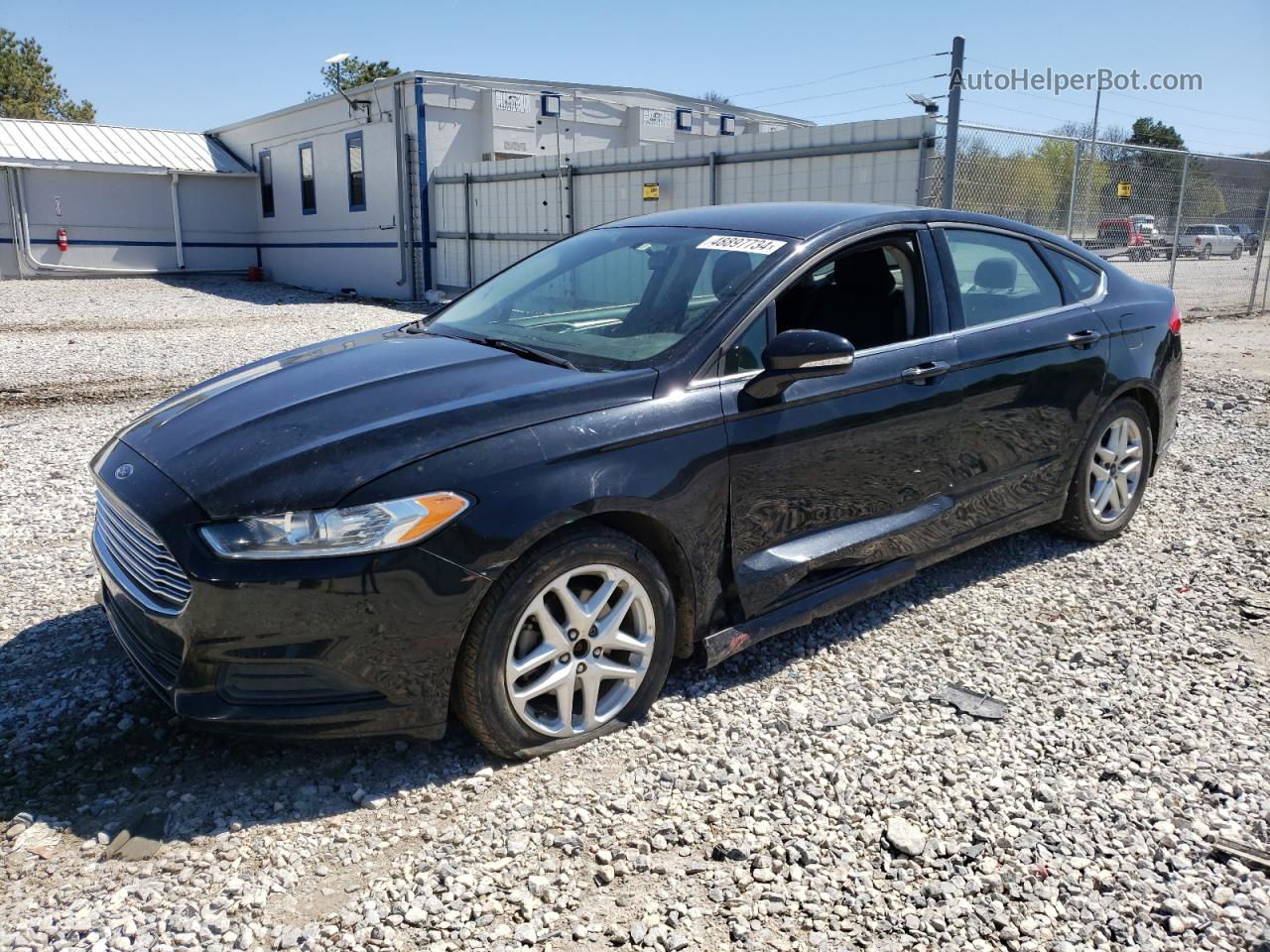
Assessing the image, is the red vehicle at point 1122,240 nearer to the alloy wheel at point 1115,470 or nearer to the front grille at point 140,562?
the alloy wheel at point 1115,470

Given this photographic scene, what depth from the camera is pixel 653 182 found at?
15195 millimetres

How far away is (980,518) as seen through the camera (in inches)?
172

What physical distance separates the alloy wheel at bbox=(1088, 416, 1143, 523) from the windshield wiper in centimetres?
294

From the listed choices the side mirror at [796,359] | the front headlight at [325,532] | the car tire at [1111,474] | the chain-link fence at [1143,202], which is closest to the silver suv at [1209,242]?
the chain-link fence at [1143,202]

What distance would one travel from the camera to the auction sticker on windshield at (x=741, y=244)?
3771mm

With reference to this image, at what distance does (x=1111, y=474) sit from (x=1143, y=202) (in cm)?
1095

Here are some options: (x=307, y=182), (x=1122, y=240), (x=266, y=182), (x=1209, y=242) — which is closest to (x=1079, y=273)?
(x=1122, y=240)

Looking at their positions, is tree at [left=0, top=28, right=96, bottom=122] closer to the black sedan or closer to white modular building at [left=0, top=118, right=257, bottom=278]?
white modular building at [left=0, top=118, right=257, bottom=278]

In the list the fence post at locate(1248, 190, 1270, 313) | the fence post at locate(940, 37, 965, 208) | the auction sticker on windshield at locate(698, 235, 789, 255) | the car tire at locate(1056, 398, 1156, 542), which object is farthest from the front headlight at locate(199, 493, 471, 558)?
the fence post at locate(1248, 190, 1270, 313)

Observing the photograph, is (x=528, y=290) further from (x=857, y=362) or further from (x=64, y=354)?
(x=64, y=354)

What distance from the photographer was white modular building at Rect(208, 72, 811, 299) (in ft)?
65.9

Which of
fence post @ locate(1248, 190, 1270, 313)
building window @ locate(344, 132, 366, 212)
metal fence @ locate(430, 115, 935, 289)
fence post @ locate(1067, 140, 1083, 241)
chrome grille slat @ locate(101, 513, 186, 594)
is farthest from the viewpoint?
building window @ locate(344, 132, 366, 212)

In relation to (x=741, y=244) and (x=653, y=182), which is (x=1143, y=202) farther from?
(x=741, y=244)

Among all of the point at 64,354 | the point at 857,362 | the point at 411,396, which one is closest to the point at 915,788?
the point at 857,362
